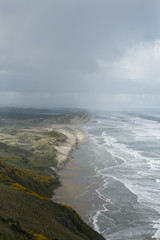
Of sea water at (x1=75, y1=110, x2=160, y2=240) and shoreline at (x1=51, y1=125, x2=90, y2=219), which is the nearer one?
sea water at (x1=75, y1=110, x2=160, y2=240)

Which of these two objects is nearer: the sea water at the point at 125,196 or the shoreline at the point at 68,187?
the sea water at the point at 125,196

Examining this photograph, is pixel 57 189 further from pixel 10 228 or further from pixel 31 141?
pixel 31 141

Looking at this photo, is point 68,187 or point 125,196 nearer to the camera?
point 125,196

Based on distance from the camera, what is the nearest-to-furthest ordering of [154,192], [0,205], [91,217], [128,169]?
[0,205]
[91,217]
[154,192]
[128,169]

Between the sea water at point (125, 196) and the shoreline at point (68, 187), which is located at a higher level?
the sea water at point (125, 196)

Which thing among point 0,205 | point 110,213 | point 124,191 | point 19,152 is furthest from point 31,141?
point 0,205

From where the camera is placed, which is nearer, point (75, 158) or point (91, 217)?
point (91, 217)

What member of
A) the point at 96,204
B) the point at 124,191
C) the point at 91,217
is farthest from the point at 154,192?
the point at 91,217

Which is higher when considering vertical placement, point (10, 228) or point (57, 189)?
point (10, 228)

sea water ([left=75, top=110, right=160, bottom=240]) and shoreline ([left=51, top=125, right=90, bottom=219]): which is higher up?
sea water ([left=75, top=110, right=160, bottom=240])

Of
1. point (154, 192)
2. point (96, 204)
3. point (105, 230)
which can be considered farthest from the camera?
point (154, 192)
